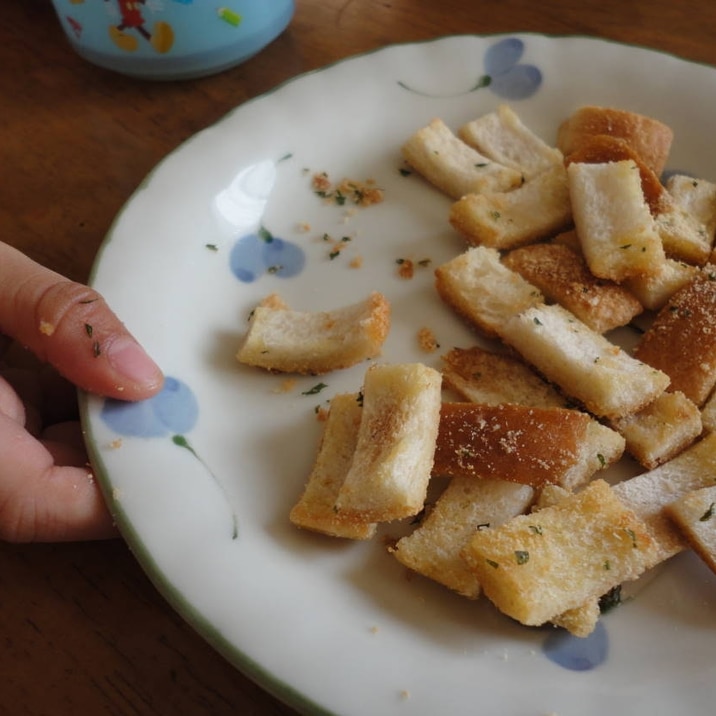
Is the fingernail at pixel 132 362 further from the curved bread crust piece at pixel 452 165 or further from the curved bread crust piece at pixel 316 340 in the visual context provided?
the curved bread crust piece at pixel 452 165

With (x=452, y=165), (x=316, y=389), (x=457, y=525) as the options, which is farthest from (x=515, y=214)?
(x=457, y=525)

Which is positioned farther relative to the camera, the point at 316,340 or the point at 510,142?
the point at 510,142

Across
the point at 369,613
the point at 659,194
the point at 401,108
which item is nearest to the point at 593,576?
the point at 369,613

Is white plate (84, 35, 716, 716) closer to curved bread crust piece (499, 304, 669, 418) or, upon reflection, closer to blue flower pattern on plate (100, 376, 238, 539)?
blue flower pattern on plate (100, 376, 238, 539)

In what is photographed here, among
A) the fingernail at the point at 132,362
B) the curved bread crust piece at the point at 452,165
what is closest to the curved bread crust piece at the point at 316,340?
the fingernail at the point at 132,362

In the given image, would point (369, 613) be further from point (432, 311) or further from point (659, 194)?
point (659, 194)

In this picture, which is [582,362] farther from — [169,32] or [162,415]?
[169,32]
